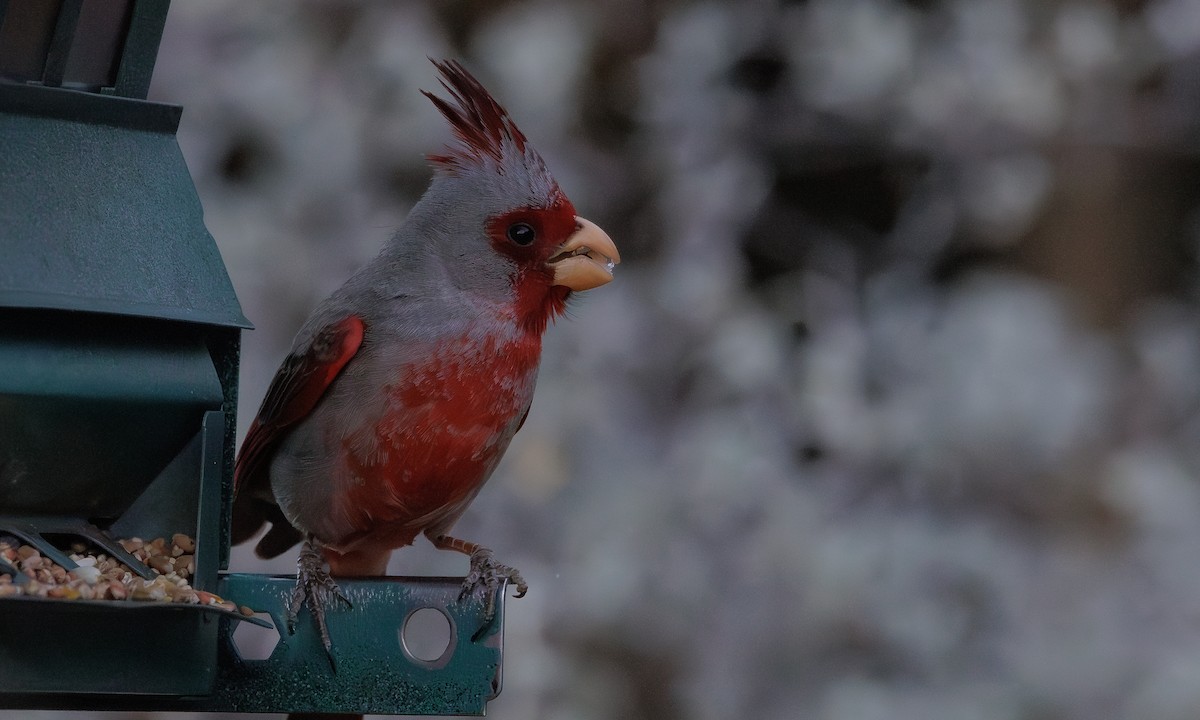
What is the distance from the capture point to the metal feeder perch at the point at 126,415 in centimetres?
165

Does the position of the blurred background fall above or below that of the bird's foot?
above

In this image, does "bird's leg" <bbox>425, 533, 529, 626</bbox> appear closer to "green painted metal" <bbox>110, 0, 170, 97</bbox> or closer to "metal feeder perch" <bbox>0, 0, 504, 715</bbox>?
"metal feeder perch" <bbox>0, 0, 504, 715</bbox>

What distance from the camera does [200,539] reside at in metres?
1.81

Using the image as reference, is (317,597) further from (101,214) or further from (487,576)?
(101,214)

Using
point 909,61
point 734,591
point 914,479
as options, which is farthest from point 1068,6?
point 734,591

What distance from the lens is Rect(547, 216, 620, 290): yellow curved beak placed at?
2381 mm

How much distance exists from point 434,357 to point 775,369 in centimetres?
166

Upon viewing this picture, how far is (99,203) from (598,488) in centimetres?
208

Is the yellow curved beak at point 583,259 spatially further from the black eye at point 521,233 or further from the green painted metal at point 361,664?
the green painted metal at point 361,664

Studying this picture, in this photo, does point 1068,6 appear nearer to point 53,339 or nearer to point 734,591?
point 734,591

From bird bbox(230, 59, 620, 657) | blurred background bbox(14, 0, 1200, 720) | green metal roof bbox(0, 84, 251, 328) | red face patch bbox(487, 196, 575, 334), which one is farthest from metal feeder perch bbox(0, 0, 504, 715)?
blurred background bbox(14, 0, 1200, 720)

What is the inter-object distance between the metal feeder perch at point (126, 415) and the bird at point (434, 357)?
26cm

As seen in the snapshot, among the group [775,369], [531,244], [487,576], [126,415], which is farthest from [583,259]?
[775,369]

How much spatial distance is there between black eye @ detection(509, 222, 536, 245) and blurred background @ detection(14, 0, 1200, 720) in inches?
51.4
